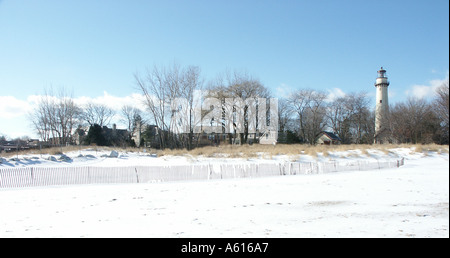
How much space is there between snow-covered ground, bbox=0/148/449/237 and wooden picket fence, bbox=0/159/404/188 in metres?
0.96

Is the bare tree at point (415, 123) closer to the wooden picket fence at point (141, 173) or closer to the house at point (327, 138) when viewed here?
the wooden picket fence at point (141, 173)

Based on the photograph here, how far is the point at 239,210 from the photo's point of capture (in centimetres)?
734

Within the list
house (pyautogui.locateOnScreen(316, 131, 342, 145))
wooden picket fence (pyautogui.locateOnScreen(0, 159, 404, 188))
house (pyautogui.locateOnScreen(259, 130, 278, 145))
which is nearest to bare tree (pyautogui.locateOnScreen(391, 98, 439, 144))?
wooden picket fence (pyautogui.locateOnScreen(0, 159, 404, 188))

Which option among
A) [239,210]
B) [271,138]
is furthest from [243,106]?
[239,210]

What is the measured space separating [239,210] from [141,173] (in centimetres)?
833

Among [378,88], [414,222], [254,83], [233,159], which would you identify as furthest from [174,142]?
[414,222]

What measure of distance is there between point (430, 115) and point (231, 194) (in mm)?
15091

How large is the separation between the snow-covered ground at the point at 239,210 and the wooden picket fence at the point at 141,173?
3.16ft

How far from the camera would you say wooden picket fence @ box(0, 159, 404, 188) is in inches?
497

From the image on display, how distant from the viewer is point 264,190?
10.6 meters

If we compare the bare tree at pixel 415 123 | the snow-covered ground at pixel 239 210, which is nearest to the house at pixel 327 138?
the bare tree at pixel 415 123

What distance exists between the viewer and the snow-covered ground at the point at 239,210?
212 inches

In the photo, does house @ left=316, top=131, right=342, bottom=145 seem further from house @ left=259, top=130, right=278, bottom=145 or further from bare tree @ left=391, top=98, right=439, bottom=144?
bare tree @ left=391, top=98, right=439, bottom=144
